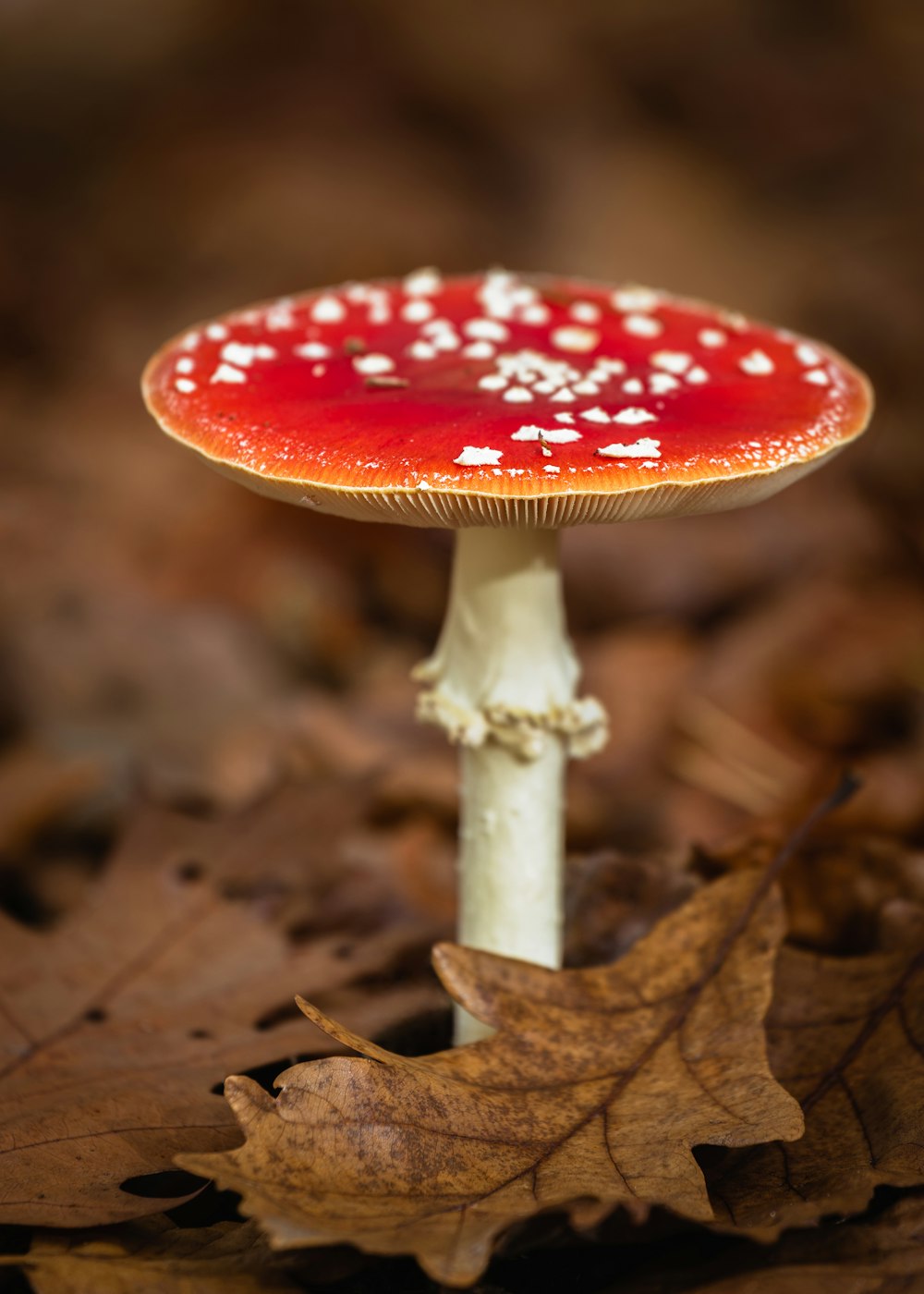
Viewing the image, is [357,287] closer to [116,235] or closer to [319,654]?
[319,654]

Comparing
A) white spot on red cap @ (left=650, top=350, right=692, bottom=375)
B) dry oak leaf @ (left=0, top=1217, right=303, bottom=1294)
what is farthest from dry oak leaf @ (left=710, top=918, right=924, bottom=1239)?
white spot on red cap @ (left=650, top=350, right=692, bottom=375)

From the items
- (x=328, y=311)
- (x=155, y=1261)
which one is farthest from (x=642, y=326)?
(x=155, y=1261)

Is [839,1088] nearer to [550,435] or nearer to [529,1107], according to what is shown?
[529,1107]

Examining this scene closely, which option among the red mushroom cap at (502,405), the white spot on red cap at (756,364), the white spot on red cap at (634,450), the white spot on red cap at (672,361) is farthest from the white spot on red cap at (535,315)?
the white spot on red cap at (634,450)

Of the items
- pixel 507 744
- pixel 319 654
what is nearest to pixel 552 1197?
pixel 507 744

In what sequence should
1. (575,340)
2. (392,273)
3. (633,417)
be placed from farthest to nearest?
(392,273) → (575,340) → (633,417)

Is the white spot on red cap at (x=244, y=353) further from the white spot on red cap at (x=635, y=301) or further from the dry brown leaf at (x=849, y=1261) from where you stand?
the dry brown leaf at (x=849, y=1261)

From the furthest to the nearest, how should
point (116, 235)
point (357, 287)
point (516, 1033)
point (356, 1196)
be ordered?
point (116, 235), point (357, 287), point (516, 1033), point (356, 1196)

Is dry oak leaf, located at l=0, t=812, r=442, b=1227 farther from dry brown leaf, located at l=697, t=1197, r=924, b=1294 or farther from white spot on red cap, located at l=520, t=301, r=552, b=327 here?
white spot on red cap, located at l=520, t=301, r=552, b=327
